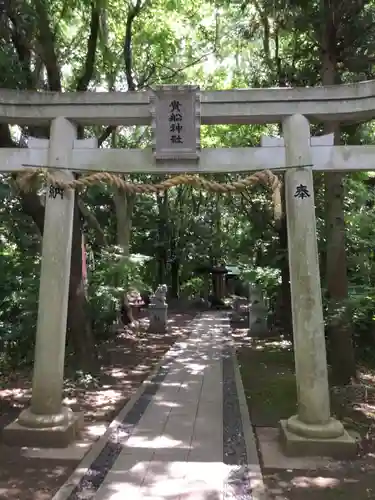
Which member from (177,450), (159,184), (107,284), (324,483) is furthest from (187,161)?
(107,284)

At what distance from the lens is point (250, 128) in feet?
52.4

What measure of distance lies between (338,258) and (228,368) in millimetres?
3814

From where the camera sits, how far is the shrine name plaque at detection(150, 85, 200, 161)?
5527 mm

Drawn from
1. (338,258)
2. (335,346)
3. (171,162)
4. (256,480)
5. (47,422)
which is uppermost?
(171,162)

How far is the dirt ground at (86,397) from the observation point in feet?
14.9

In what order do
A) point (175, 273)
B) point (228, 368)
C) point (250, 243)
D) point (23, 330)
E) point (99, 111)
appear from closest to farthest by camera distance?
point (99, 111)
point (23, 330)
point (228, 368)
point (250, 243)
point (175, 273)

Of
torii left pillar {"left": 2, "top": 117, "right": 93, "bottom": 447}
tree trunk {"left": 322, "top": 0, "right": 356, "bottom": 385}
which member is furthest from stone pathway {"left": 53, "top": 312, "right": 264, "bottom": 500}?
tree trunk {"left": 322, "top": 0, "right": 356, "bottom": 385}

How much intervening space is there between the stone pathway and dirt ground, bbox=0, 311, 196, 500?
0.25 metres

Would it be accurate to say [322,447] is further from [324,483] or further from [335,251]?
[335,251]

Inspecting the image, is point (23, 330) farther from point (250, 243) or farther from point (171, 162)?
point (250, 243)

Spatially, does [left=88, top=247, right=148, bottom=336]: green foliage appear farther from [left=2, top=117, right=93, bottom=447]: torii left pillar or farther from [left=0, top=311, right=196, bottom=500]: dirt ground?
[left=2, top=117, right=93, bottom=447]: torii left pillar

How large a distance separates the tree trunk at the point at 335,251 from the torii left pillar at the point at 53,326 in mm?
4462

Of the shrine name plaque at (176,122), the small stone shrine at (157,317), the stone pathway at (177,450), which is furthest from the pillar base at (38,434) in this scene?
the small stone shrine at (157,317)

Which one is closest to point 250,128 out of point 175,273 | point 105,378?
point 105,378
